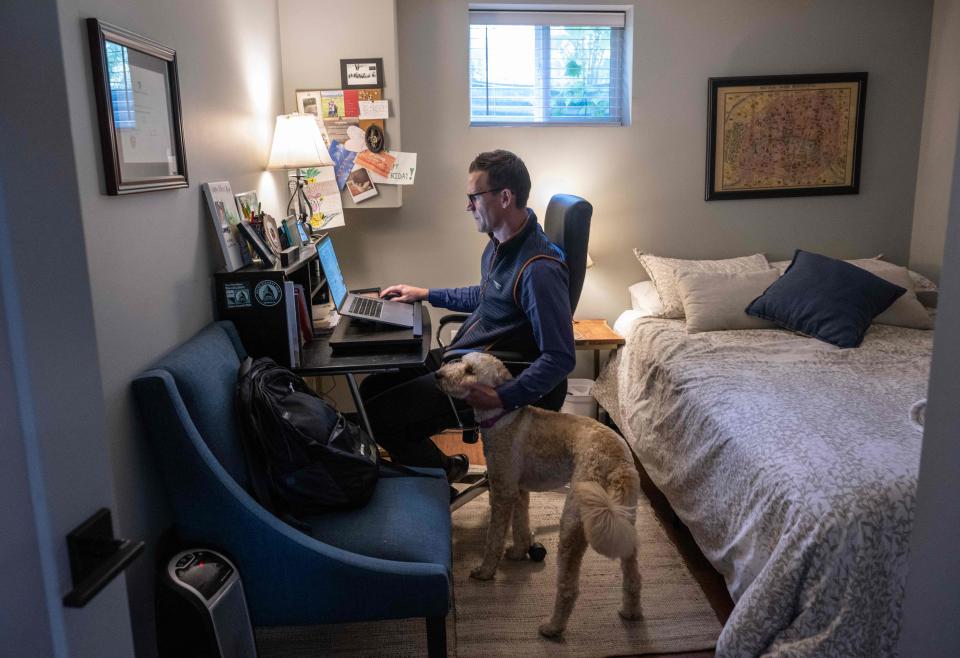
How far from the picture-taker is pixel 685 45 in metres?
3.68

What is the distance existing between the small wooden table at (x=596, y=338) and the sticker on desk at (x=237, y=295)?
1.56 m

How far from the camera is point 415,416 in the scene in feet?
8.23

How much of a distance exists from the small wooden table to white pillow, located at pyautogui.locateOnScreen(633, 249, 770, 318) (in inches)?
10.7

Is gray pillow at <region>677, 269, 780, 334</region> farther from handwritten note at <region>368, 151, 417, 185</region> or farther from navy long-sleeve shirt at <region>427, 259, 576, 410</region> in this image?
handwritten note at <region>368, 151, 417, 185</region>

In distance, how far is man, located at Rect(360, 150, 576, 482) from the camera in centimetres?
227

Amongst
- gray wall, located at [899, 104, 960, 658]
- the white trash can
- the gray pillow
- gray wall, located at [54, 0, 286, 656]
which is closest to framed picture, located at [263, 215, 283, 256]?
gray wall, located at [54, 0, 286, 656]

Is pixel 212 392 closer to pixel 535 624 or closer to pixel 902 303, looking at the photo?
pixel 535 624

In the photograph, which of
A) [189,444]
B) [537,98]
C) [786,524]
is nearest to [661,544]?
[786,524]

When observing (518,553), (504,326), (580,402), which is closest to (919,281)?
(580,402)

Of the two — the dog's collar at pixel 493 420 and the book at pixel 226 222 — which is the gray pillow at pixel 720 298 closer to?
the dog's collar at pixel 493 420

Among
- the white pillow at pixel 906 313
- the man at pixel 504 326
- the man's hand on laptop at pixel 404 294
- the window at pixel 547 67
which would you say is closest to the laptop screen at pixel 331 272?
the man's hand on laptop at pixel 404 294

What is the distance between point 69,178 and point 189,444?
0.93 metres

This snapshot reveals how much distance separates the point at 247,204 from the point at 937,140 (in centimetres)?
331

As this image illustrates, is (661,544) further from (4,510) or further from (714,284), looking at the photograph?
(4,510)
